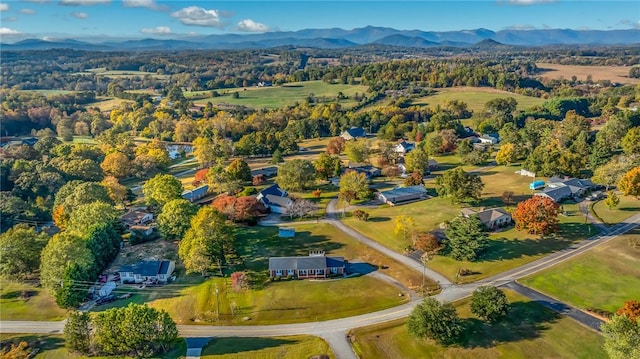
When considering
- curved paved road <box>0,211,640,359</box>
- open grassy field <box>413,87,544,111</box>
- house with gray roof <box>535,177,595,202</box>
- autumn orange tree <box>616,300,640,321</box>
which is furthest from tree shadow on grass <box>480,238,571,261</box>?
open grassy field <box>413,87,544,111</box>

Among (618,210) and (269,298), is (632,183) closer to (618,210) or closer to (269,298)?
(618,210)

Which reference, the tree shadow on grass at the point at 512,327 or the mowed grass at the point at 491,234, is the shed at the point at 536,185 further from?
the tree shadow on grass at the point at 512,327

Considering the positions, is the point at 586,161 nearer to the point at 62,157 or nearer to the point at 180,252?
the point at 180,252

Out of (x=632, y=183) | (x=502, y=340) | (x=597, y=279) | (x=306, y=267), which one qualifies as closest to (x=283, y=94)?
(x=632, y=183)

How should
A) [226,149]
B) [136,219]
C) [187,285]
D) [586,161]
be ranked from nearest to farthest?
[187,285], [136,219], [586,161], [226,149]

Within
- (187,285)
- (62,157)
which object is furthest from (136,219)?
(62,157)

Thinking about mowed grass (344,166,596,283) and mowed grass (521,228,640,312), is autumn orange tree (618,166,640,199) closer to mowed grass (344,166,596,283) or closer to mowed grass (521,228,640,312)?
mowed grass (344,166,596,283)

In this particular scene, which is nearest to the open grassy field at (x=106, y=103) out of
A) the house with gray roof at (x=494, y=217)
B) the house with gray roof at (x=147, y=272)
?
the house with gray roof at (x=147, y=272)
